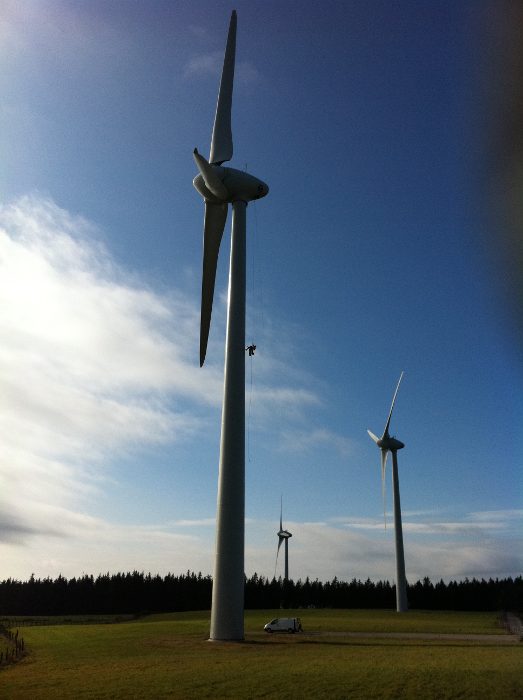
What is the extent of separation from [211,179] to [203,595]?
141527mm

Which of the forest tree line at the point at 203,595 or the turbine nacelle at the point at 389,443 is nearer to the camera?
the turbine nacelle at the point at 389,443

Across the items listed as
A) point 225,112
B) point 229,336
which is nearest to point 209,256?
point 229,336

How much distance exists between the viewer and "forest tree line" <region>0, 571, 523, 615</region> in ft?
518

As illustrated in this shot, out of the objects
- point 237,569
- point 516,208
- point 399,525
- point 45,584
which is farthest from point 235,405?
point 45,584

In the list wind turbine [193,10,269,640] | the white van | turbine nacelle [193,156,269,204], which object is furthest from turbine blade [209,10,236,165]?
the white van

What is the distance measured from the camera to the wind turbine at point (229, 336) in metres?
39.1

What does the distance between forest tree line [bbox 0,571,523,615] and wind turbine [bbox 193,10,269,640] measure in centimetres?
12218

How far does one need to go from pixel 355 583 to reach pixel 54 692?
159559 millimetres

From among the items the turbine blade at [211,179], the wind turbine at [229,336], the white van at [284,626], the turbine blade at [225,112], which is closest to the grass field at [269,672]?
the wind turbine at [229,336]

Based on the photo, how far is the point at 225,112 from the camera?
52.5 metres

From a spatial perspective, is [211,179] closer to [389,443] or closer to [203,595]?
[389,443]

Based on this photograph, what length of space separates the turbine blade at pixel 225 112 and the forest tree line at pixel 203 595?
5065 inches

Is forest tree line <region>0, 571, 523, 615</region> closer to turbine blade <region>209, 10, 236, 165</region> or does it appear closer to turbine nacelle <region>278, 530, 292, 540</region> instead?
turbine nacelle <region>278, 530, 292, 540</region>

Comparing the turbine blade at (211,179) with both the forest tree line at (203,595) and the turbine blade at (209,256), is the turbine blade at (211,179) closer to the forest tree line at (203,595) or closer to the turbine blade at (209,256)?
the turbine blade at (209,256)
